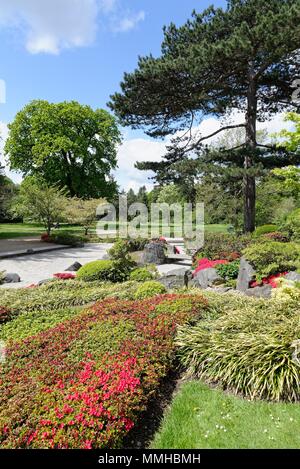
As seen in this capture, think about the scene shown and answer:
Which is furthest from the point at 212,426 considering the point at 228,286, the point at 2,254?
the point at 2,254

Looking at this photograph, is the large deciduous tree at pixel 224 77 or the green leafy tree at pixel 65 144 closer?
the large deciduous tree at pixel 224 77

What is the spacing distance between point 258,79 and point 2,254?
1425 centimetres

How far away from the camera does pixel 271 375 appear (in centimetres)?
344

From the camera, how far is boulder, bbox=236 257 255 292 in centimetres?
807

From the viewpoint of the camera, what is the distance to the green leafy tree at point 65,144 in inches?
1183

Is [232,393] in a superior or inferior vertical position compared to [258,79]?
inferior

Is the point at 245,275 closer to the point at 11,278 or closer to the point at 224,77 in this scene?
the point at 11,278

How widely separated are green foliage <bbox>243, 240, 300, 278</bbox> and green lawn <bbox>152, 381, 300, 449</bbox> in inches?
191

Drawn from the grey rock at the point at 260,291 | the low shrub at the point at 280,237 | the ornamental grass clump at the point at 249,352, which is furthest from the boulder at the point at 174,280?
the low shrub at the point at 280,237

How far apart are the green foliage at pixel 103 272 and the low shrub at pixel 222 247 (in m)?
3.92

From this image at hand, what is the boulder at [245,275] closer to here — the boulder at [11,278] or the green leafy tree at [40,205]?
the boulder at [11,278]
